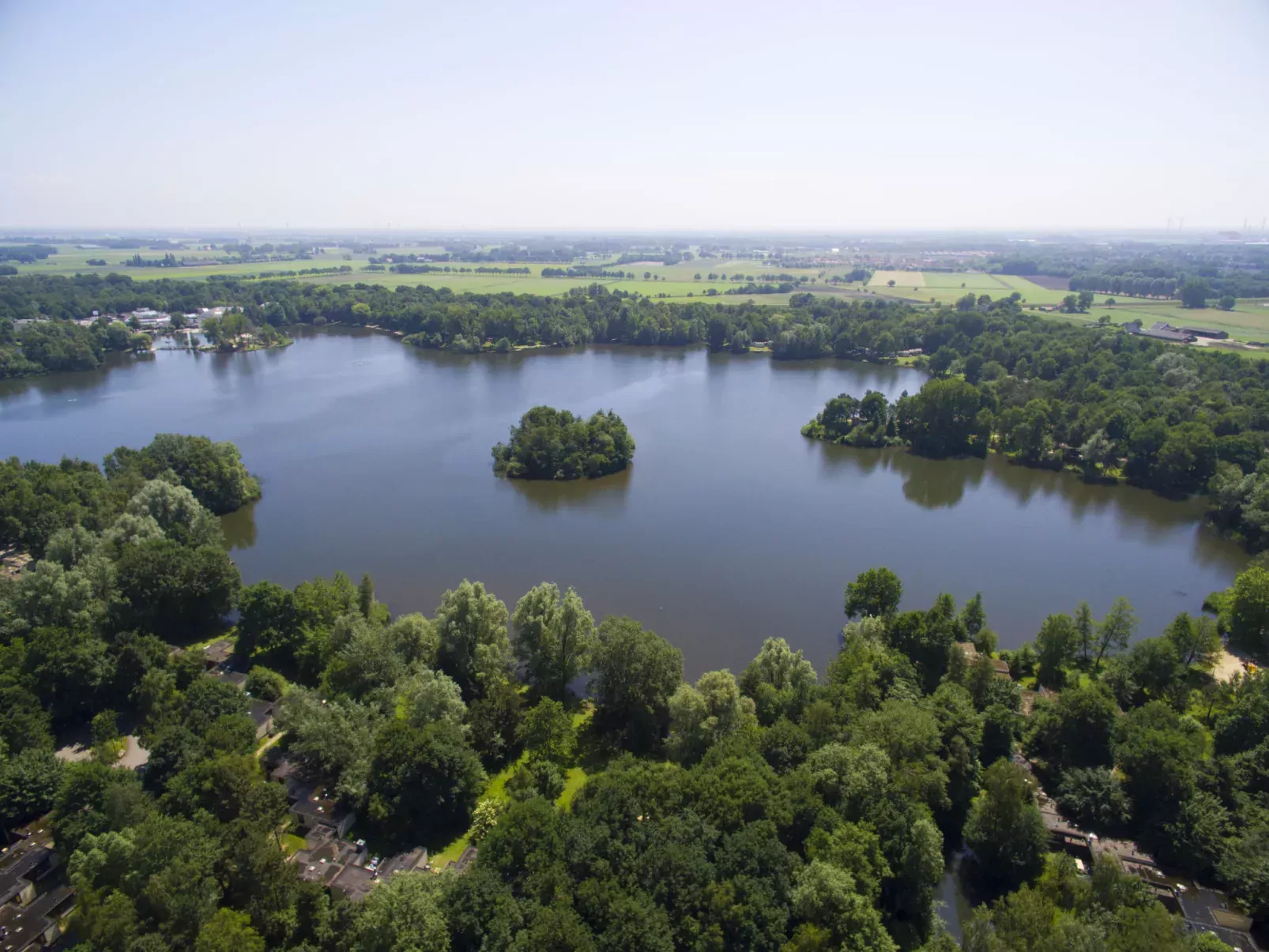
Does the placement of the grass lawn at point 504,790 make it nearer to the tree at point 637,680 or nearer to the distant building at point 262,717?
the tree at point 637,680

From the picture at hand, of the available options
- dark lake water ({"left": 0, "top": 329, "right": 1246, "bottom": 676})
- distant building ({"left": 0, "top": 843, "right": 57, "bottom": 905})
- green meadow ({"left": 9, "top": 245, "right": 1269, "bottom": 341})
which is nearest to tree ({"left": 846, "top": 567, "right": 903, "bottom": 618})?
dark lake water ({"left": 0, "top": 329, "right": 1246, "bottom": 676})

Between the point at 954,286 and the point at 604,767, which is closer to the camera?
the point at 604,767

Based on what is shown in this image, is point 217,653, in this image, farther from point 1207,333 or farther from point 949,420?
point 1207,333

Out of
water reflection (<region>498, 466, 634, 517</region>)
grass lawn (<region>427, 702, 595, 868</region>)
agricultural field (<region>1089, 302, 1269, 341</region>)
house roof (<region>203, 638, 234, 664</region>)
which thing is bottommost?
grass lawn (<region>427, 702, 595, 868</region>)

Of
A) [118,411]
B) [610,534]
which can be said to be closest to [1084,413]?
[610,534]

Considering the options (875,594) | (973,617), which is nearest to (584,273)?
(875,594)

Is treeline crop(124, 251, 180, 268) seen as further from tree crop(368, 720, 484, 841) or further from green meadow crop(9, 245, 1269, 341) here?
tree crop(368, 720, 484, 841)
